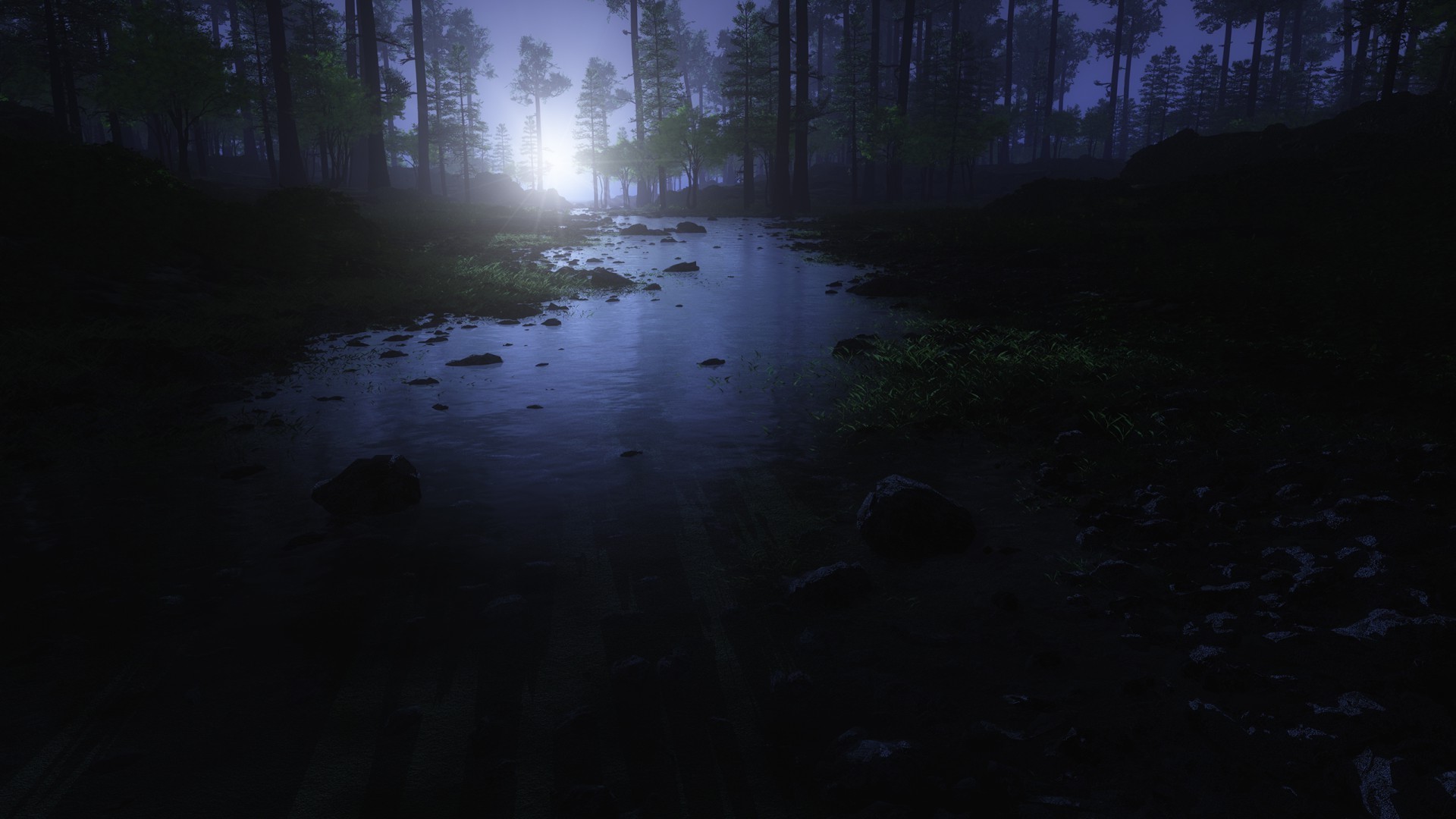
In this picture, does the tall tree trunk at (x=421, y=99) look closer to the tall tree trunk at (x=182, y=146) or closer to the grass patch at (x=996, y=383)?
the tall tree trunk at (x=182, y=146)

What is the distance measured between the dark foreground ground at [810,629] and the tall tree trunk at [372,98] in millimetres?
31944

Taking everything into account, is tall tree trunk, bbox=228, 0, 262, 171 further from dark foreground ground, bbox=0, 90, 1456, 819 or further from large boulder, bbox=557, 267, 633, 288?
dark foreground ground, bbox=0, 90, 1456, 819

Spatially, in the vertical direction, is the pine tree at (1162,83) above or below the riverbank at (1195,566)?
above

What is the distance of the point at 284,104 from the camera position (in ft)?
95.0

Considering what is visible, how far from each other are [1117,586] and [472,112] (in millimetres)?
71376

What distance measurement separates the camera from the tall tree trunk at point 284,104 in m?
28.5

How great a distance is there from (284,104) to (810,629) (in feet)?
112

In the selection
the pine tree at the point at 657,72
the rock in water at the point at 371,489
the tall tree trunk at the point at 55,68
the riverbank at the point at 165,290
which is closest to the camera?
the rock in water at the point at 371,489

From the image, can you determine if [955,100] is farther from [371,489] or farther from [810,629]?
[810,629]

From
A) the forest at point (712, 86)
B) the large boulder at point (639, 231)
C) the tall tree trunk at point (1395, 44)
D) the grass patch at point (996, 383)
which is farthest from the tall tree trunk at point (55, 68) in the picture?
the tall tree trunk at point (1395, 44)

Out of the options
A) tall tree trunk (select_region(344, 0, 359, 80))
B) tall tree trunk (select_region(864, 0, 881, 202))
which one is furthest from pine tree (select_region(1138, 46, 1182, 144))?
tall tree trunk (select_region(344, 0, 359, 80))

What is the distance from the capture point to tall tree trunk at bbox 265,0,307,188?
28547 mm

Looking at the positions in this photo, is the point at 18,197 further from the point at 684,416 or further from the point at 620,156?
the point at 620,156

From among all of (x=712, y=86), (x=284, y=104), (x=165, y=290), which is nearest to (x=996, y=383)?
(x=165, y=290)
